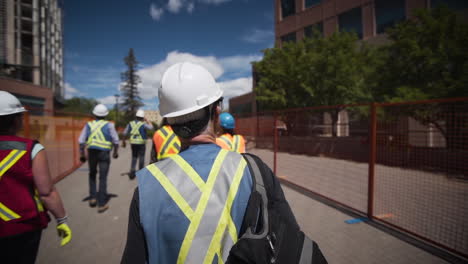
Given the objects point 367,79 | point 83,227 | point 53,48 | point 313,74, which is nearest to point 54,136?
point 83,227

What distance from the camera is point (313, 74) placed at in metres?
14.5

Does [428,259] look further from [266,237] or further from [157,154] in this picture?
[157,154]

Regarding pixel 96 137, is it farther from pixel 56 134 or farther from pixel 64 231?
pixel 56 134

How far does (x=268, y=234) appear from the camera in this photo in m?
0.88

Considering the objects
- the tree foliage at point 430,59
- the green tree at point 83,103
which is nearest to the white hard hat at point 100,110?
the tree foliage at point 430,59

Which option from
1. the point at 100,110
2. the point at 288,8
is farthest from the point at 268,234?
the point at 288,8

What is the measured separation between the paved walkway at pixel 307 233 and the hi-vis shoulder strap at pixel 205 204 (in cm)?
273

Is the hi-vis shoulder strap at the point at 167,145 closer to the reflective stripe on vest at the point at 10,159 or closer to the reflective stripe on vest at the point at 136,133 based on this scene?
the reflective stripe on vest at the point at 10,159

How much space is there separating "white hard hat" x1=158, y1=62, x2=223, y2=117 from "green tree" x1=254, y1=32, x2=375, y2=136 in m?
11.9

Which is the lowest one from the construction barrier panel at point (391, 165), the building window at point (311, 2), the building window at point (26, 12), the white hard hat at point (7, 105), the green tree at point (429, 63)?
the construction barrier panel at point (391, 165)

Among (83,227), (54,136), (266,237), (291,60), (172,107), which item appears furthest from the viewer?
(291,60)

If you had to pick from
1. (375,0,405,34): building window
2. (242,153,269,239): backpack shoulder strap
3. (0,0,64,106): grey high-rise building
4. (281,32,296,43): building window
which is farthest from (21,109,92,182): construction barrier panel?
(281,32,296,43): building window

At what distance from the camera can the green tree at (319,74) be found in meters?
13.5

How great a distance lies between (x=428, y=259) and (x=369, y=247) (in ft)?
2.27
